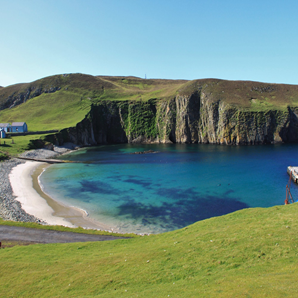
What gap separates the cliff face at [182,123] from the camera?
116625mm

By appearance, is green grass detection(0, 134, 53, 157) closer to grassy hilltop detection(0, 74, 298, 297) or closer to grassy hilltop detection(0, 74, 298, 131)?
grassy hilltop detection(0, 74, 298, 131)

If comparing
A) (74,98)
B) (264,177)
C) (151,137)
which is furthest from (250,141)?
(74,98)

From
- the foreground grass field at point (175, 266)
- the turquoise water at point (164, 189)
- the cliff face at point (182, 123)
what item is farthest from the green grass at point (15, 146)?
the foreground grass field at point (175, 266)

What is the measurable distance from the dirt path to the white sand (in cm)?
520

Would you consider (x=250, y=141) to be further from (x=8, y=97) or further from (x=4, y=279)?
(x=8, y=97)

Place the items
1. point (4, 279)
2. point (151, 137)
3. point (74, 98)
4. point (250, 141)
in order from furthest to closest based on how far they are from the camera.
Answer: point (74, 98)
point (151, 137)
point (250, 141)
point (4, 279)

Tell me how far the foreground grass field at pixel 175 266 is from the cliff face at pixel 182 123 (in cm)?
9874

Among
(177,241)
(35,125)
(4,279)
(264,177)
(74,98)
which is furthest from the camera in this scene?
(74,98)

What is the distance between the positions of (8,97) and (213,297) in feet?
632

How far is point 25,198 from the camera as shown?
39.2 metres

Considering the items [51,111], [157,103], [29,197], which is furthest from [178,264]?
[51,111]

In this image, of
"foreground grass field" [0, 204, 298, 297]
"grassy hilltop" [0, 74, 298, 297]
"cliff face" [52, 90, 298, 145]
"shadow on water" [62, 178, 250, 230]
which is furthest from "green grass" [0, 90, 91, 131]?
"foreground grass field" [0, 204, 298, 297]

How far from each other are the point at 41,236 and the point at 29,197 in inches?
784

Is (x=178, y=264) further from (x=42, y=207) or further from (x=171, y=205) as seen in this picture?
(x=42, y=207)
